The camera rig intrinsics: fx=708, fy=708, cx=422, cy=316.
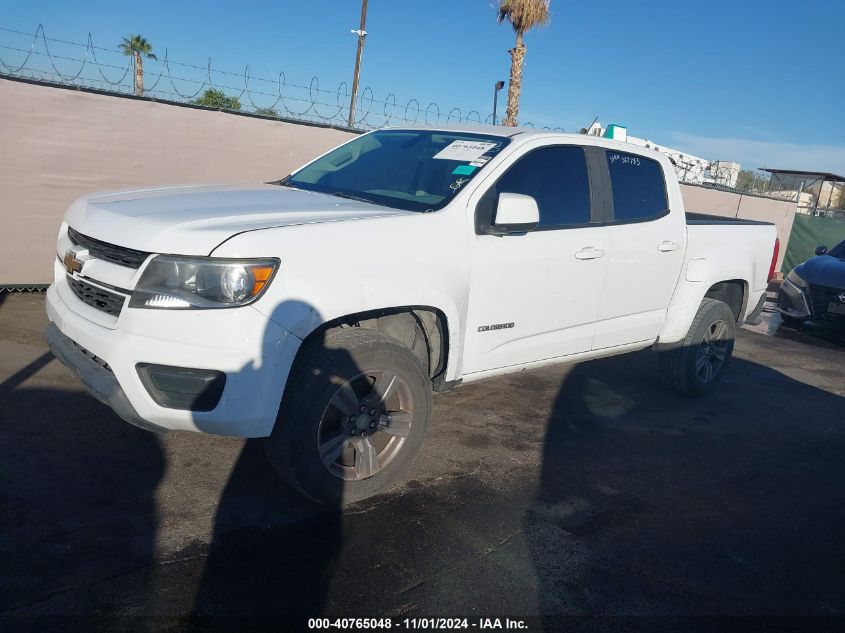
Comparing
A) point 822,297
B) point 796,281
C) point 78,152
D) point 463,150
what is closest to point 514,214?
point 463,150

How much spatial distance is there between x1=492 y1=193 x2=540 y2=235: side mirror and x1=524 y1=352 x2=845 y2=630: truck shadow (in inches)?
58.4

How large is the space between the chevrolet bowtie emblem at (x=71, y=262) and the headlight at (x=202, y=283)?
612 millimetres

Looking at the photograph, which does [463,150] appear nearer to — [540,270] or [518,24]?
[540,270]

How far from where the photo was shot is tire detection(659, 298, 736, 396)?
5688mm

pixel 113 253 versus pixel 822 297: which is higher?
pixel 113 253

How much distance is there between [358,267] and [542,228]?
1.42 meters

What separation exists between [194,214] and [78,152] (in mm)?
4833

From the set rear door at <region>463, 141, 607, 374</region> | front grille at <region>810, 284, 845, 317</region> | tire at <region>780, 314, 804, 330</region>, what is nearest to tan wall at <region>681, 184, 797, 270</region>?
tire at <region>780, 314, 804, 330</region>

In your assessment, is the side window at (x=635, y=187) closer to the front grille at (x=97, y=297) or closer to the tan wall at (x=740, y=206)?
the front grille at (x=97, y=297)

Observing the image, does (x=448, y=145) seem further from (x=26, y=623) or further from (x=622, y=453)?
(x=26, y=623)

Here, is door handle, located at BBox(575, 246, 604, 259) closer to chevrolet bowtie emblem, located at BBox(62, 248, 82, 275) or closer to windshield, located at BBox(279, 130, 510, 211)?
windshield, located at BBox(279, 130, 510, 211)

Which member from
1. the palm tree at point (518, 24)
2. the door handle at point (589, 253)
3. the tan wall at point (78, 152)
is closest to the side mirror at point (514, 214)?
the door handle at point (589, 253)

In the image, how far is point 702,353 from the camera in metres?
5.89

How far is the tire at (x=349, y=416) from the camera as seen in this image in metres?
3.24
